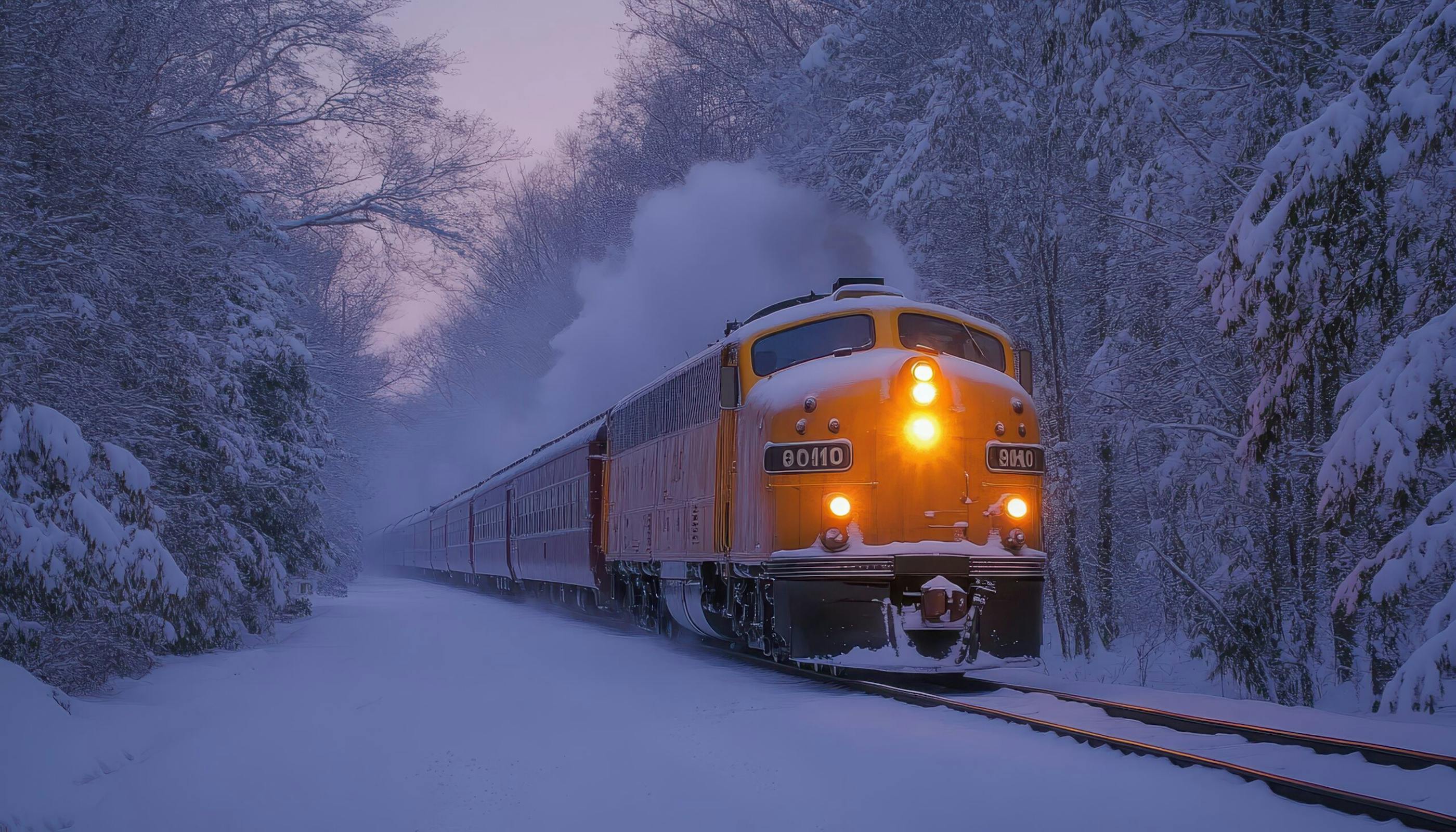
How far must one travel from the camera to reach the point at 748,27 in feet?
86.9

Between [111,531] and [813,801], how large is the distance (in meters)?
5.52

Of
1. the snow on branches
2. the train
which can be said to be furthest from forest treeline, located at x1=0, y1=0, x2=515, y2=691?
the snow on branches

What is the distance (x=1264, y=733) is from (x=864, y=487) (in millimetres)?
3588

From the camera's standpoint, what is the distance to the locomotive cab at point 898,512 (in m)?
9.15

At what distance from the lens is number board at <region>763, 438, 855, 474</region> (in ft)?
30.8

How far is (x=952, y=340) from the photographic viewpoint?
35.1 ft

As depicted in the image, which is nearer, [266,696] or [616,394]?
[266,696]

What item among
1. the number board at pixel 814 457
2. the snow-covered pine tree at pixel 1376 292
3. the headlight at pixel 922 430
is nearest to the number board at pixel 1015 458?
the headlight at pixel 922 430

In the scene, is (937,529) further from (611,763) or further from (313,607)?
(313,607)

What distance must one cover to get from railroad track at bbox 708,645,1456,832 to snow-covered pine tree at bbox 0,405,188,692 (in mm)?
5970

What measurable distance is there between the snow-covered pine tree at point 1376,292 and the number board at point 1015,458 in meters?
1.86

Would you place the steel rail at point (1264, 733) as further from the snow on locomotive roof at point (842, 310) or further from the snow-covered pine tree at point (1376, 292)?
the snow on locomotive roof at point (842, 310)

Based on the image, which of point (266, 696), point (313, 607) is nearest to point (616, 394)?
point (313, 607)

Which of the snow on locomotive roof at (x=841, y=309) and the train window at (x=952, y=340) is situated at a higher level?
the snow on locomotive roof at (x=841, y=309)
